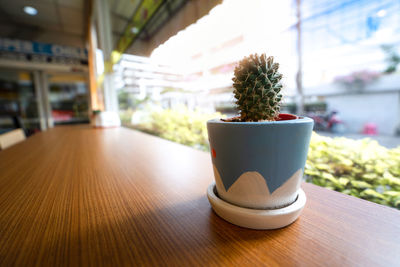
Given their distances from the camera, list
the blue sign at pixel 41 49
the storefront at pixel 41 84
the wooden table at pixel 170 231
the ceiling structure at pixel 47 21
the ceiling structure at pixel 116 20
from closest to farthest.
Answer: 1. the wooden table at pixel 170 231
2. the ceiling structure at pixel 116 20
3. the ceiling structure at pixel 47 21
4. the blue sign at pixel 41 49
5. the storefront at pixel 41 84

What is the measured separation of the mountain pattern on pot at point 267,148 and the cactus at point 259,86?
0.06 metres

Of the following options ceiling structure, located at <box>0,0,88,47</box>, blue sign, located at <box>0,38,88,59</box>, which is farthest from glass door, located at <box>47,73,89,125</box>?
ceiling structure, located at <box>0,0,88,47</box>

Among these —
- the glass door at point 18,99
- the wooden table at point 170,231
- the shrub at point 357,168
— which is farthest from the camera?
the glass door at point 18,99

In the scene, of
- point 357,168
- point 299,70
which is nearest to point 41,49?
point 299,70

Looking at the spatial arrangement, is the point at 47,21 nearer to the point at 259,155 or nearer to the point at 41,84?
the point at 41,84

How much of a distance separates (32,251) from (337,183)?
81cm

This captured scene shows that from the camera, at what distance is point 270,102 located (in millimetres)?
294

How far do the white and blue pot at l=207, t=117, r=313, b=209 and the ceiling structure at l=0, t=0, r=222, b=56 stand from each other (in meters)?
0.91

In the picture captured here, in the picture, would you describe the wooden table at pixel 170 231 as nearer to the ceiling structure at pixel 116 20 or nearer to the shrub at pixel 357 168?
the shrub at pixel 357 168

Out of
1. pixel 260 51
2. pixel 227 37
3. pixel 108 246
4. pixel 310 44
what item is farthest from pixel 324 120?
pixel 108 246

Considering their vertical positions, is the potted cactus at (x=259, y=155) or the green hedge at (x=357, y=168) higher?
the potted cactus at (x=259, y=155)

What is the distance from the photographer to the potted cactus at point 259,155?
251 mm

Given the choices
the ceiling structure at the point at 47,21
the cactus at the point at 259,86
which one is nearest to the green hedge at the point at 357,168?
the cactus at the point at 259,86

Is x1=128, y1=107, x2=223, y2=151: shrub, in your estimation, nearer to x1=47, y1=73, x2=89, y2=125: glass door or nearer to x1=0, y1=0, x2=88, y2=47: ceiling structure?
x1=0, y1=0, x2=88, y2=47: ceiling structure
